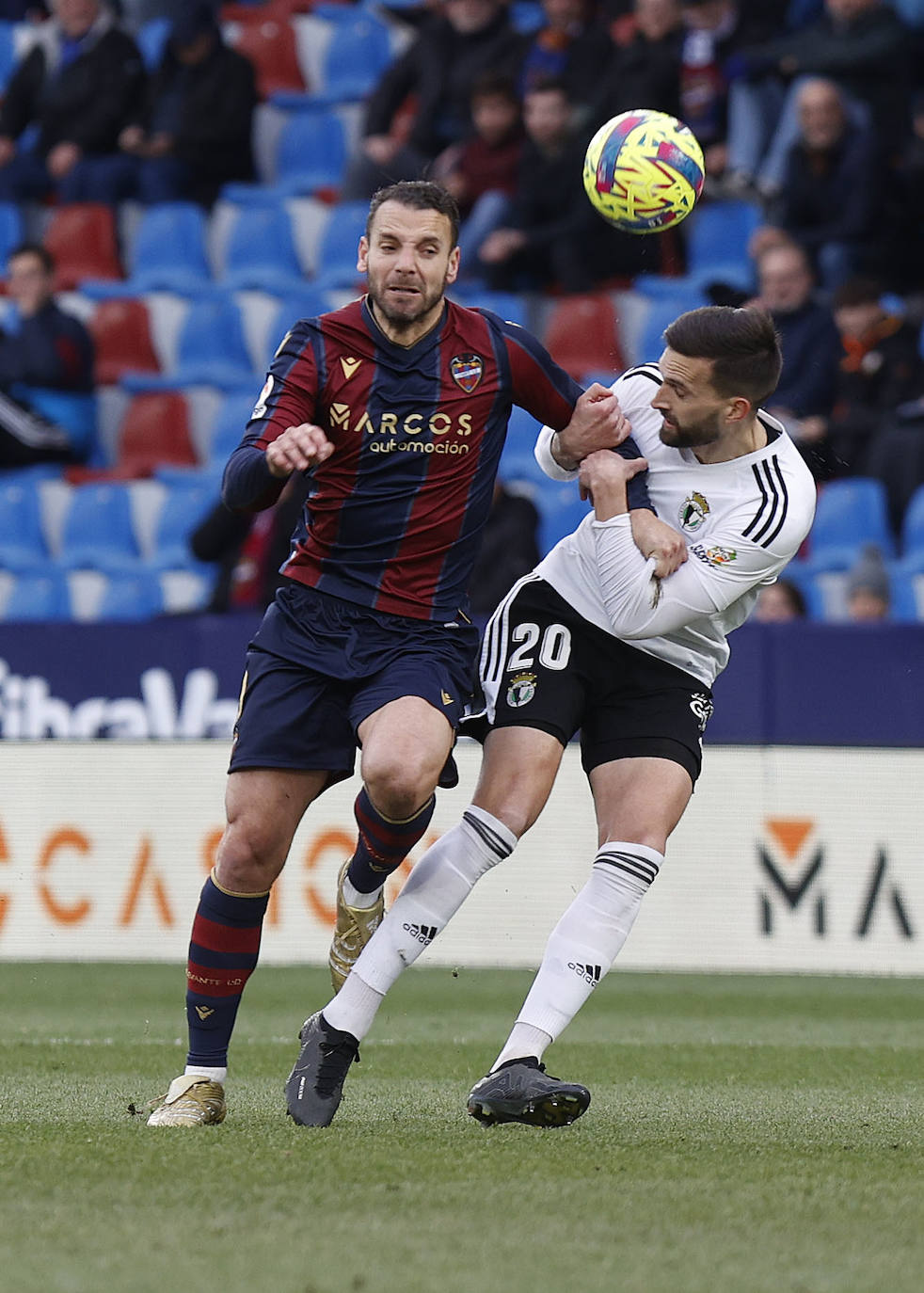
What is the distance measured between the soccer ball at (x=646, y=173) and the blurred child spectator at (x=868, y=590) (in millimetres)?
4979

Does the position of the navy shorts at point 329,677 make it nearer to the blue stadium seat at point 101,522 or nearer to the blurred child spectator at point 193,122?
the blue stadium seat at point 101,522

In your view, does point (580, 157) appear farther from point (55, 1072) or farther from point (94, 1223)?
point (94, 1223)

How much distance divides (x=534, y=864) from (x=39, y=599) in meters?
4.38

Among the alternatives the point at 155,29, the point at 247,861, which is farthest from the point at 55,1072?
the point at 155,29

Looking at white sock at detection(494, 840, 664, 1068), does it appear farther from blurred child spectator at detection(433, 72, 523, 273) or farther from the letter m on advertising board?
blurred child spectator at detection(433, 72, 523, 273)

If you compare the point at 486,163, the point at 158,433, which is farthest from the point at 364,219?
the point at 158,433

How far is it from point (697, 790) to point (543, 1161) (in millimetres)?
5228

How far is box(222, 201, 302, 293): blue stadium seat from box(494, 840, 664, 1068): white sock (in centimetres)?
967

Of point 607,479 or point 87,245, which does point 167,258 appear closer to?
point 87,245

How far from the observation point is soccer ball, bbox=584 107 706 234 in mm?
5328

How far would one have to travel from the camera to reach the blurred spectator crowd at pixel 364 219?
10828 mm

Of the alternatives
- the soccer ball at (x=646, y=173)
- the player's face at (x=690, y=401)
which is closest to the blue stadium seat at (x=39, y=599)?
the soccer ball at (x=646, y=173)

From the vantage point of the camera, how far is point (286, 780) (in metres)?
4.70

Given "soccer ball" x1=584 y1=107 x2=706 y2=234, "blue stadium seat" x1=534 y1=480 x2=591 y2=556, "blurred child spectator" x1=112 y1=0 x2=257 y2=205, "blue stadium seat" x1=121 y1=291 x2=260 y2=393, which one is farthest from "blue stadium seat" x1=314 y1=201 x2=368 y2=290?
"soccer ball" x1=584 y1=107 x2=706 y2=234
